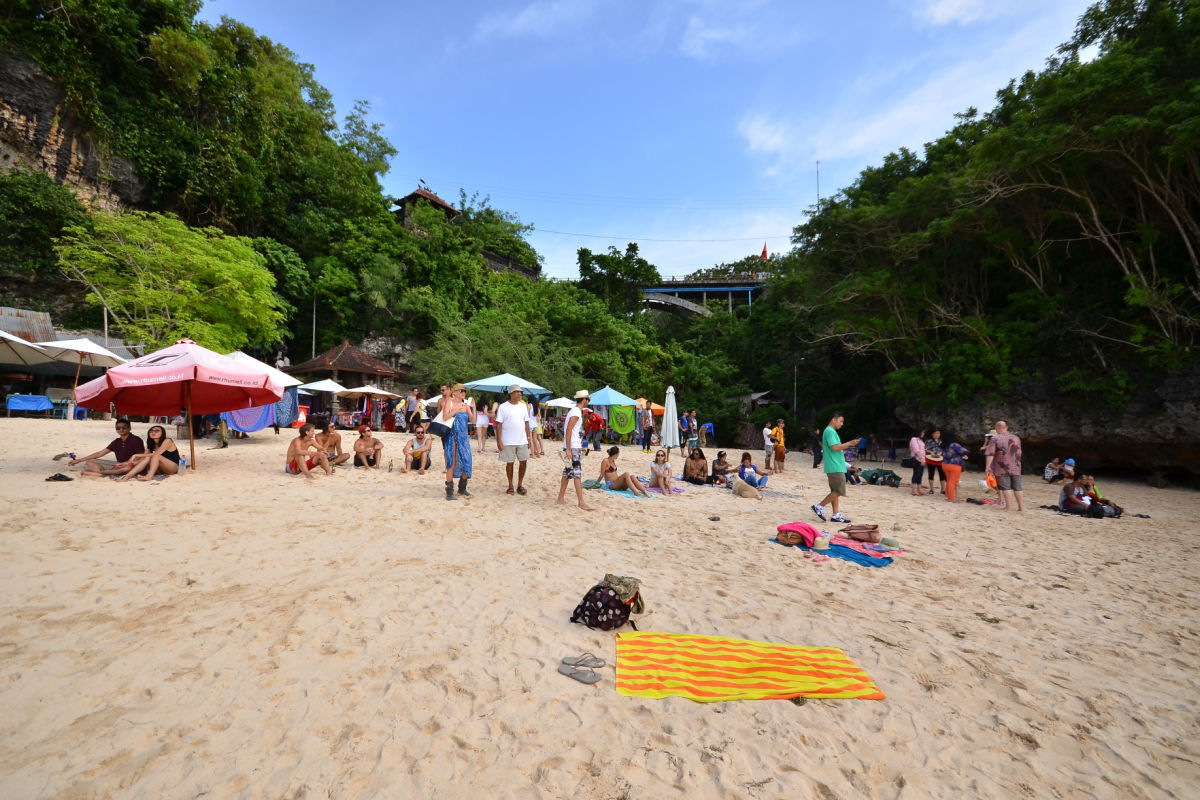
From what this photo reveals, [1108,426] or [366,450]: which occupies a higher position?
[1108,426]

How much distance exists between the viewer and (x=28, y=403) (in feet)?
55.9

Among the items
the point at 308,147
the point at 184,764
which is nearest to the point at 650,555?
the point at 184,764

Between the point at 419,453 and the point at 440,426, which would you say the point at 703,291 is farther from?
the point at 440,426

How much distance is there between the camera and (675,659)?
3.18 m

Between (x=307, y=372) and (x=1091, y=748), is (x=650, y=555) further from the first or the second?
(x=307, y=372)

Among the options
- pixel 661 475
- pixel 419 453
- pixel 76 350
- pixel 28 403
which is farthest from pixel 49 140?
pixel 661 475

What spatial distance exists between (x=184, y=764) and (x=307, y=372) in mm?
26551

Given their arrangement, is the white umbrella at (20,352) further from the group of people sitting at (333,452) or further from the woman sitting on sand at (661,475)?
the woman sitting on sand at (661,475)

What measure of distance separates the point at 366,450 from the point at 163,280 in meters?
14.4

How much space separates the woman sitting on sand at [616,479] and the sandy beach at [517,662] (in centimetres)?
286

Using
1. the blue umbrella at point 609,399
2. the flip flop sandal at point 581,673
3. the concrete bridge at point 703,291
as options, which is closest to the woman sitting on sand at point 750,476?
the flip flop sandal at point 581,673

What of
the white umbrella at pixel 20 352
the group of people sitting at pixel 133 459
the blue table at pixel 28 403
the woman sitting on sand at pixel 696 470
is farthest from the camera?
the blue table at pixel 28 403

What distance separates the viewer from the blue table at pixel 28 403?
16781 mm

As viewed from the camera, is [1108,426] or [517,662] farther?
[1108,426]
